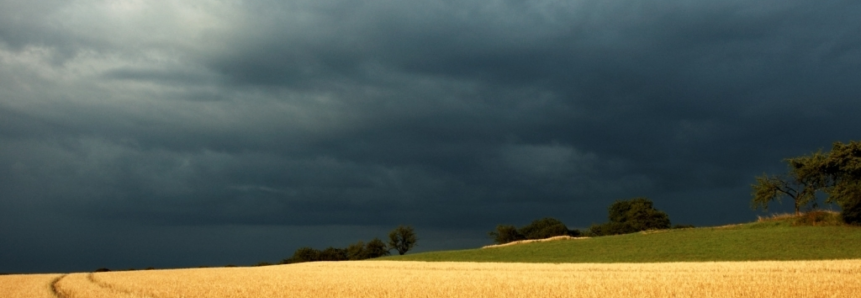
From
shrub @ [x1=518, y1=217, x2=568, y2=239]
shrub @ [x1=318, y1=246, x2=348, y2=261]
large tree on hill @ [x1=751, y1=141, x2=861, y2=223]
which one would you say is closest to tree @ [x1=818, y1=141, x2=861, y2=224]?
large tree on hill @ [x1=751, y1=141, x2=861, y2=223]

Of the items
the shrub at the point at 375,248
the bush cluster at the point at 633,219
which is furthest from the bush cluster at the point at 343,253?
the bush cluster at the point at 633,219

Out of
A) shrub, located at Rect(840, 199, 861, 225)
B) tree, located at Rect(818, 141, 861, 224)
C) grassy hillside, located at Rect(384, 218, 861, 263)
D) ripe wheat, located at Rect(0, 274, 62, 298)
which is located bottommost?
ripe wheat, located at Rect(0, 274, 62, 298)

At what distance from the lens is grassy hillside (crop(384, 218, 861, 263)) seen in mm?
38281

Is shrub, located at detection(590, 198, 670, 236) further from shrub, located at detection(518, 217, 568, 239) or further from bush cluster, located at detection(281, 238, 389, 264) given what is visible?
bush cluster, located at detection(281, 238, 389, 264)

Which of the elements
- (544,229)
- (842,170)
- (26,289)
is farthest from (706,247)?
(544,229)

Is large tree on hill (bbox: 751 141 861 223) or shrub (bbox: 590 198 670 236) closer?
Result: large tree on hill (bbox: 751 141 861 223)

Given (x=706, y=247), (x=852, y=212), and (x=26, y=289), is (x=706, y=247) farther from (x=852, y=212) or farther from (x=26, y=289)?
(x=26, y=289)

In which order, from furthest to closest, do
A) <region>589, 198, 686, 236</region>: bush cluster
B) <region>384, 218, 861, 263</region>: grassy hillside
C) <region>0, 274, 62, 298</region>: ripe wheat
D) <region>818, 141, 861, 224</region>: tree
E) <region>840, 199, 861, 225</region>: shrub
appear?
<region>589, 198, 686, 236</region>: bush cluster
<region>818, 141, 861, 224</region>: tree
<region>840, 199, 861, 225</region>: shrub
<region>384, 218, 861, 263</region>: grassy hillside
<region>0, 274, 62, 298</region>: ripe wheat

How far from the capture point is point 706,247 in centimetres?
4403

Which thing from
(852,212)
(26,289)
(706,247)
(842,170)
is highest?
(842,170)

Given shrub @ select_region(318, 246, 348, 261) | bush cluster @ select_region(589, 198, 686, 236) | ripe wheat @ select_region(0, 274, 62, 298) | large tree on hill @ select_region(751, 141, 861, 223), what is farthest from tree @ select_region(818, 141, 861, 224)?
shrub @ select_region(318, 246, 348, 261)

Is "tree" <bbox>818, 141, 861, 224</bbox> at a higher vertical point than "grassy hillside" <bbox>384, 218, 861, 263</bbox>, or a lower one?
higher

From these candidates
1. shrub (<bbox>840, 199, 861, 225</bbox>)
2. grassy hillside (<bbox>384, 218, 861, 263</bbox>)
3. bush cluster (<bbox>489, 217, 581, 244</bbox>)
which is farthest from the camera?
bush cluster (<bbox>489, 217, 581, 244</bbox>)

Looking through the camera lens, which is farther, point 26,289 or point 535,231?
point 535,231
